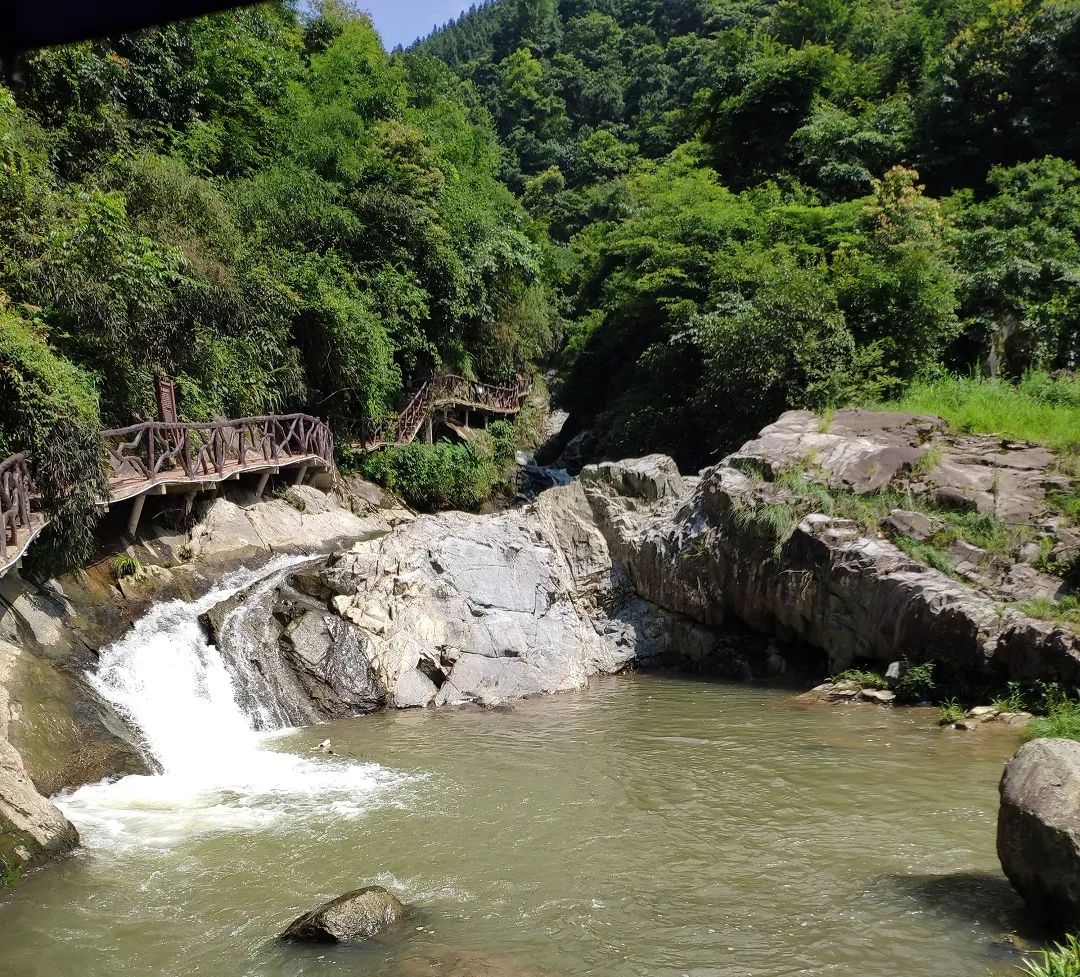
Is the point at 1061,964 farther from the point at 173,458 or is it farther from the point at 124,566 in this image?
the point at 173,458

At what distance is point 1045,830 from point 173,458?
537 inches

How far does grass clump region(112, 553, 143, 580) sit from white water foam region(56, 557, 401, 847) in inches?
32.5

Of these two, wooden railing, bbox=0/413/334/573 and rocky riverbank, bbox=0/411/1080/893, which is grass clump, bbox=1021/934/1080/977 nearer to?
rocky riverbank, bbox=0/411/1080/893

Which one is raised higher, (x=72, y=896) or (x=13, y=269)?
(x=13, y=269)

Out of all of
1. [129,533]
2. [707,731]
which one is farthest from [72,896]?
[129,533]

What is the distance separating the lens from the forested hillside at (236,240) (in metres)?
12.1

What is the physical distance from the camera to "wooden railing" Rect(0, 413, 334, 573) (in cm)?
967

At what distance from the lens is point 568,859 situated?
7.01m

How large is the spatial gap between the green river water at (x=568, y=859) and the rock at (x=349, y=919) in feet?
0.37

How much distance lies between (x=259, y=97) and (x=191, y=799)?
68.4 ft

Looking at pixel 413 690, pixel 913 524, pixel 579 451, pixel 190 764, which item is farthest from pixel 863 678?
pixel 579 451

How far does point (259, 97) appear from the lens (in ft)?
76.7

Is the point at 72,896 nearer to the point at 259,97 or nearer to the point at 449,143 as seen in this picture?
the point at 259,97

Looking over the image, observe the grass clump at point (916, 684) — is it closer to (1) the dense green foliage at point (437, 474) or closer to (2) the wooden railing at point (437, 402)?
(1) the dense green foliage at point (437, 474)
